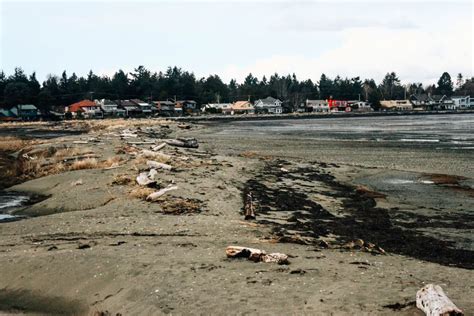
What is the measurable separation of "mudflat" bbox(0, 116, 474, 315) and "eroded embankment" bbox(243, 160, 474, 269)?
2.0 inches

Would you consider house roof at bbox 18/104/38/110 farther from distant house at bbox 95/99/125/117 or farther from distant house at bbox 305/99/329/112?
distant house at bbox 305/99/329/112

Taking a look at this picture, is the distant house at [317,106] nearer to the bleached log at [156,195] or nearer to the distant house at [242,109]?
the distant house at [242,109]

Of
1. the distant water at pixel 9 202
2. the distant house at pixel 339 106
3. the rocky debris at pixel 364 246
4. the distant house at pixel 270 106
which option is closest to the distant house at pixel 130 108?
the distant house at pixel 270 106

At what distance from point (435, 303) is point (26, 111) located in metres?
130

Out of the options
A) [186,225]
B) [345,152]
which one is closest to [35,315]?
[186,225]

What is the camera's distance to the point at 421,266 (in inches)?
389

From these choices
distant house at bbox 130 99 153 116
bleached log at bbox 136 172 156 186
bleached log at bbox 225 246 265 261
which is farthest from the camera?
distant house at bbox 130 99 153 116

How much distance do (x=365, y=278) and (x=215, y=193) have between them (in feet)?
32.6

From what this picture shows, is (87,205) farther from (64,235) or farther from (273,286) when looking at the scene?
(273,286)

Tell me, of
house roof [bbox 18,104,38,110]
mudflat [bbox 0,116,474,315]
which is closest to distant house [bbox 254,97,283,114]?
house roof [bbox 18,104,38,110]

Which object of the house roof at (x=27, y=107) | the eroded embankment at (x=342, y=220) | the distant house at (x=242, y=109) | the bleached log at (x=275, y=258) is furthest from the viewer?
the distant house at (x=242, y=109)

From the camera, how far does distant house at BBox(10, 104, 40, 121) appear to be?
121125 millimetres

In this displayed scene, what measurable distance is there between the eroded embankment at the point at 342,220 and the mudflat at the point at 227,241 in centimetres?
5

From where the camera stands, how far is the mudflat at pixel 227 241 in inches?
315
